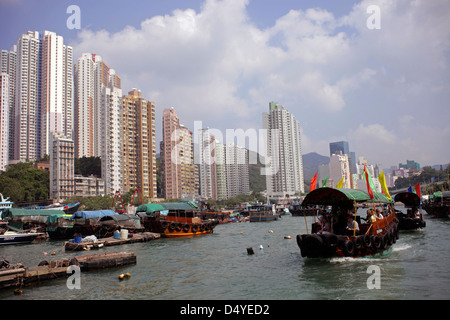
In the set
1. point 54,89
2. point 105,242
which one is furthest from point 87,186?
point 105,242

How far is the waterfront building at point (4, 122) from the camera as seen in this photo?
3374 inches

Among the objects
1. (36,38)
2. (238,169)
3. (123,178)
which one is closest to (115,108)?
(123,178)

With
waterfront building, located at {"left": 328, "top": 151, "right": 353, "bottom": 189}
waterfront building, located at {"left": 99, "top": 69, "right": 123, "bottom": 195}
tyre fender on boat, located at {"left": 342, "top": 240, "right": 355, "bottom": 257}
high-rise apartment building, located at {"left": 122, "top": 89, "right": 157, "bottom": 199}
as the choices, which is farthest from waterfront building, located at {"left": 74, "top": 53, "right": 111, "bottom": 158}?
tyre fender on boat, located at {"left": 342, "top": 240, "right": 355, "bottom": 257}

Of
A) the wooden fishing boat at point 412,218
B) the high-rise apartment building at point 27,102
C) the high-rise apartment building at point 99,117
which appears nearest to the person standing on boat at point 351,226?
the wooden fishing boat at point 412,218

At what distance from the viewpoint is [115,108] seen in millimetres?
75875

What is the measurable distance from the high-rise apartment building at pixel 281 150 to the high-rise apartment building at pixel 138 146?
1700 inches

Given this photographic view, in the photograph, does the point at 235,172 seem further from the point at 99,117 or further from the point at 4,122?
the point at 4,122

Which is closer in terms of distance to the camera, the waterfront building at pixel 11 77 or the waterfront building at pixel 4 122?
the waterfront building at pixel 4 122

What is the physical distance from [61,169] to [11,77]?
5580 cm

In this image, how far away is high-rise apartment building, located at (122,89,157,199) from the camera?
78500 millimetres

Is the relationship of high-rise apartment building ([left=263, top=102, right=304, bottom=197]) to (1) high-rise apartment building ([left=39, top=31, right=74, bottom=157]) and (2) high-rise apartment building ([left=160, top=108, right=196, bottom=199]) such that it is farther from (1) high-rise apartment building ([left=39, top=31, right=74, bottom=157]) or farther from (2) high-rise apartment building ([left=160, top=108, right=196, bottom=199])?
(1) high-rise apartment building ([left=39, top=31, right=74, bottom=157])

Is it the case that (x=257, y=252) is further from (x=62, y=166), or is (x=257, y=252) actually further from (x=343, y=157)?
(x=343, y=157)

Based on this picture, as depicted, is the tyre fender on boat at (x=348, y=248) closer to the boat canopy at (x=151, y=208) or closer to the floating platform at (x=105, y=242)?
the floating platform at (x=105, y=242)
